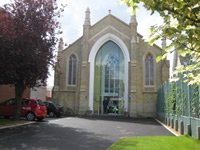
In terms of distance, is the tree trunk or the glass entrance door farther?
the glass entrance door

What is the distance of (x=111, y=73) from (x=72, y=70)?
554cm

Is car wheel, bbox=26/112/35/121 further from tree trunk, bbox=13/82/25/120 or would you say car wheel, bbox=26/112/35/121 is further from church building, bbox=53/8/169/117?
church building, bbox=53/8/169/117

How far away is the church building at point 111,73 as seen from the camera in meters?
28.1

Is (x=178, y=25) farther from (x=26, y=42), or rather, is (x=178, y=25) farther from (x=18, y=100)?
(x=18, y=100)

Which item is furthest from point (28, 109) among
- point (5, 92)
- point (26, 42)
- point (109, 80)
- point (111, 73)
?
point (111, 73)

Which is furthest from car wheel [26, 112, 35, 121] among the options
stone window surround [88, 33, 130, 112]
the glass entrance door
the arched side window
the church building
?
the arched side window

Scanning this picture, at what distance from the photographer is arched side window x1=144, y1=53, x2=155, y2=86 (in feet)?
94.5

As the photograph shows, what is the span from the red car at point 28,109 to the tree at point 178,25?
1376 cm

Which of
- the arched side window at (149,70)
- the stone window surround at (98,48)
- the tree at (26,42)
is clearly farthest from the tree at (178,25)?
the arched side window at (149,70)

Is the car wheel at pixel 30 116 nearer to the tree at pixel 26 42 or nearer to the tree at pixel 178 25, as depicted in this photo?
the tree at pixel 26 42

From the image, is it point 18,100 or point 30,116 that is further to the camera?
point 30,116

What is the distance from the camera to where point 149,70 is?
95.4 feet

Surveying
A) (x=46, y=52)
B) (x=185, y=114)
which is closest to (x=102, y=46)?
(x=46, y=52)

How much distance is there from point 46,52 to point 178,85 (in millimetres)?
8584
